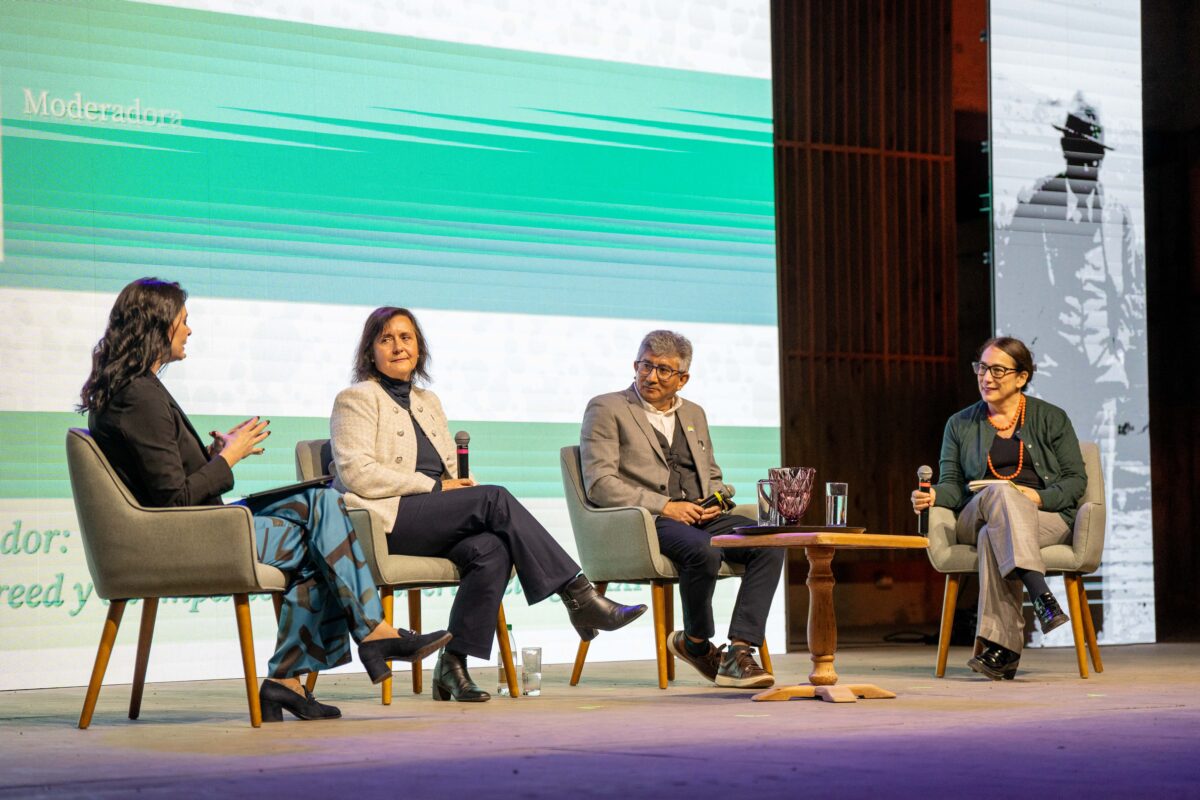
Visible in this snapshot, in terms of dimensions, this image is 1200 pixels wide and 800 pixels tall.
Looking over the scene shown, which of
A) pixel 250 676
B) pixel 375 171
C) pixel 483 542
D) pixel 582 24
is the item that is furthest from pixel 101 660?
pixel 582 24

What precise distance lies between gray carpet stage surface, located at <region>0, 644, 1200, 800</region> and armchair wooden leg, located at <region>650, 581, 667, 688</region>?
12cm

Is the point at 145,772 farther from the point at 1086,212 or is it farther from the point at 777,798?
the point at 1086,212

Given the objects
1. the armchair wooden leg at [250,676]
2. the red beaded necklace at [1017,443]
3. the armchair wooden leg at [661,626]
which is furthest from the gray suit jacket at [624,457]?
the armchair wooden leg at [250,676]

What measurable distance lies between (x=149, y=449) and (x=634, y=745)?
4.51 feet

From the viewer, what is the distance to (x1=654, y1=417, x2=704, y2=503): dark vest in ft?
15.9

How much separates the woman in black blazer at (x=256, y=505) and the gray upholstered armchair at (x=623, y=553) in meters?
1.03

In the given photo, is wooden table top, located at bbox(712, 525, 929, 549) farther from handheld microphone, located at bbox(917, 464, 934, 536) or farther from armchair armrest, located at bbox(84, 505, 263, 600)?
armchair armrest, located at bbox(84, 505, 263, 600)

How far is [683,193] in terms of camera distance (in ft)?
19.7

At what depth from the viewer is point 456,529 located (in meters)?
4.14

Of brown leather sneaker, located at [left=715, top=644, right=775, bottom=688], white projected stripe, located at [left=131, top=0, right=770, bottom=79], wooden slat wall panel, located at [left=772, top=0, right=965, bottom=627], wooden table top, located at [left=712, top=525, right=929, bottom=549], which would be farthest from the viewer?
wooden slat wall panel, located at [left=772, top=0, right=965, bottom=627]

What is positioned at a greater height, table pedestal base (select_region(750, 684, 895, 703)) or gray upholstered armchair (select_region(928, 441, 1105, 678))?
gray upholstered armchair (select_region(928, 441, 1105, 678))

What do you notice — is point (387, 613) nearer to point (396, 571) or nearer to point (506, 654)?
point (396, 571)

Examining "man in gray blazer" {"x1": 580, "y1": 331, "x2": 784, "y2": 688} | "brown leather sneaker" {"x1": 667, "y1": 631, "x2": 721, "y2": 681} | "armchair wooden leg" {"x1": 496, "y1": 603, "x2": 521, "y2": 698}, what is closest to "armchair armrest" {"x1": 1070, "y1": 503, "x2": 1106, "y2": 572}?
"man in gray blazer" {"x1": 580, "y1": 331, "x2": 784, "y2": 688}

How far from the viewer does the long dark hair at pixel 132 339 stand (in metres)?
3.54
